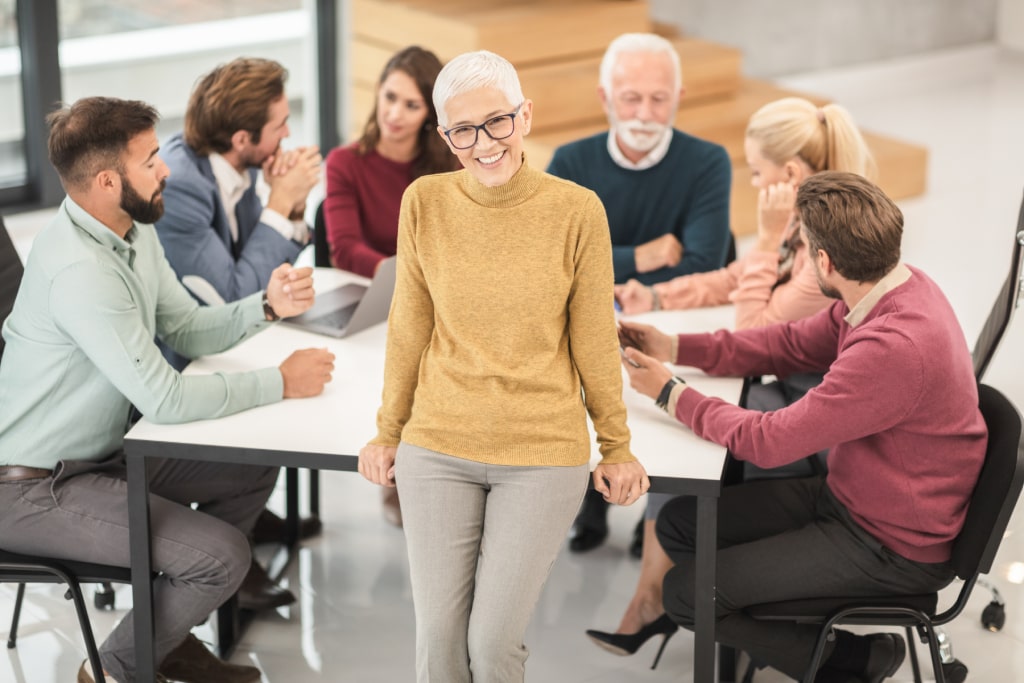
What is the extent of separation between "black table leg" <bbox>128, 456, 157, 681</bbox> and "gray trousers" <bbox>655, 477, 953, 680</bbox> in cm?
100

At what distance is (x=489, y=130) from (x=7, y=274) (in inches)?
48.1

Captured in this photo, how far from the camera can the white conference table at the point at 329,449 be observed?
2344 mm

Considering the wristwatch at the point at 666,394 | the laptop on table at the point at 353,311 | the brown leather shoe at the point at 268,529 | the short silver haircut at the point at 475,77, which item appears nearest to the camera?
the short silver haircut at the point at 475,77

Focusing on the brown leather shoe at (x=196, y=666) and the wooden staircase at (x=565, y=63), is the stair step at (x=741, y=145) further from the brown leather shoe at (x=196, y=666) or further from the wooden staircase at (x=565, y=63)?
the brown leather shoe at (x=196, y=666)

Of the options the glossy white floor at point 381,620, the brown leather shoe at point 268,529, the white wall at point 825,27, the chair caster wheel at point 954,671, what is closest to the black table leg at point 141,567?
the glossy white floor at point 381,620

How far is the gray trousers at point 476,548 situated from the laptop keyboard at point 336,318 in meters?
0.75

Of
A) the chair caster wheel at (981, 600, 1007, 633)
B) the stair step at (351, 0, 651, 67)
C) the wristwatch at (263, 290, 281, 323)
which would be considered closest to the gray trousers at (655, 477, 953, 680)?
the chair caster wheel at (981, 600, 1007, 633)

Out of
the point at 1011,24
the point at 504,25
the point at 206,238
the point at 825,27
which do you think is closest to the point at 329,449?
the point at 206,238

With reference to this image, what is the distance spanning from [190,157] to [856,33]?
6099mm

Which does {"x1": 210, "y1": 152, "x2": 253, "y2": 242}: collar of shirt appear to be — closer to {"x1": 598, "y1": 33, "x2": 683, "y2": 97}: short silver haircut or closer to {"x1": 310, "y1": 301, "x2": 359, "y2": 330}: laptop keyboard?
{"x1": 310, "y1": 301, "x2": 359, "y2": 330}: laptop keyboard

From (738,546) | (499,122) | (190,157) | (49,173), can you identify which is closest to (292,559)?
(190,157)

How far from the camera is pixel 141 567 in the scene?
2.46 m

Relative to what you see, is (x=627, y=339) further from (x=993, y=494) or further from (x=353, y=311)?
(x=993, y=494)

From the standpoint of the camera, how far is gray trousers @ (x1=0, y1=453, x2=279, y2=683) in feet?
8.07
